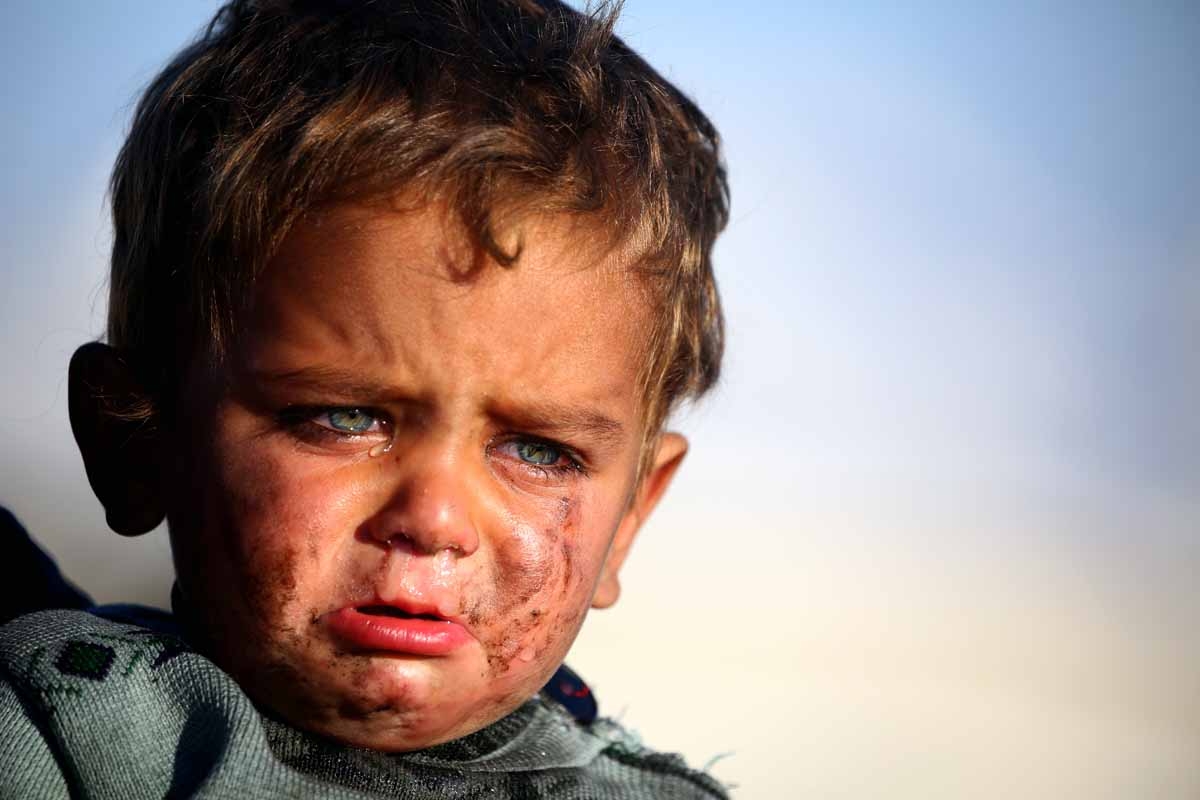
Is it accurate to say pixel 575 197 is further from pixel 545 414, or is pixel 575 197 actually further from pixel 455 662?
pixel 455 662

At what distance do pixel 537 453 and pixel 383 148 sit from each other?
316 millimetres

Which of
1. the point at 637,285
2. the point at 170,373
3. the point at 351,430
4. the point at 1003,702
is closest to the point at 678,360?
the point at 637,285

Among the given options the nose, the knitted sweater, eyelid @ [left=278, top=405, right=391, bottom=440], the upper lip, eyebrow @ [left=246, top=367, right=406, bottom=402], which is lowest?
the knitted sweater

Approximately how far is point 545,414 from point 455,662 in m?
0.24

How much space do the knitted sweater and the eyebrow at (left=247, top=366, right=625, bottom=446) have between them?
0.26 meters

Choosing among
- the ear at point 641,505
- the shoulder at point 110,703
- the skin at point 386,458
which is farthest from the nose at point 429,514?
the ear at point 641,505

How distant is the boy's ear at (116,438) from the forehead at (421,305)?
0.62 feet

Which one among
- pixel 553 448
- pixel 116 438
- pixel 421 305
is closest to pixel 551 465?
pixel 553 448

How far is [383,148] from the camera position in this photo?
111 cm

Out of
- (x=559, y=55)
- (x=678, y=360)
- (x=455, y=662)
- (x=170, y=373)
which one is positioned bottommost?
(x=455, y=662)

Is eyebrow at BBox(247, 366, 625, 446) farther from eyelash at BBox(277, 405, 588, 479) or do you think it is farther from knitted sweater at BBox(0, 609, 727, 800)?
knitted sweater at BBox(0, 609, 727, 800)

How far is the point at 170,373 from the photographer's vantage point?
3.88ft

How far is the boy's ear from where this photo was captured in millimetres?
1202

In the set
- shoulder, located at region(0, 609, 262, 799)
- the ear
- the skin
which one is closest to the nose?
the skin
